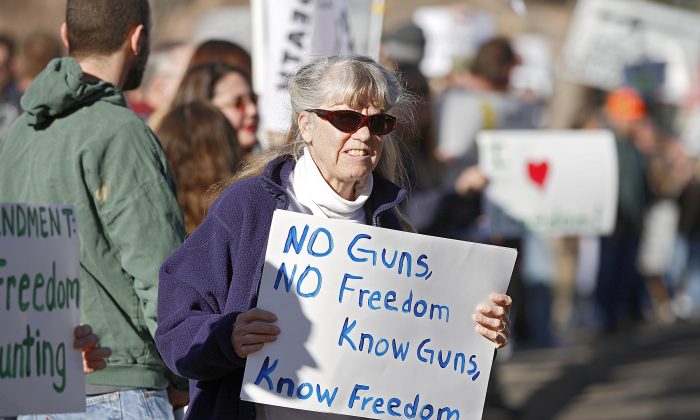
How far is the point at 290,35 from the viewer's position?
6633mm

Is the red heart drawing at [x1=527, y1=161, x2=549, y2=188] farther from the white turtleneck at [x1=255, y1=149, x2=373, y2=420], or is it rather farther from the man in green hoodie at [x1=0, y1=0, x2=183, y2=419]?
the white turtleneck at [x1=255, y1=149, x2=373, y2=420]

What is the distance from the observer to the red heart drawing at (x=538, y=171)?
383 inches

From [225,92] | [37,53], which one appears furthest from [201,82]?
[37,53]

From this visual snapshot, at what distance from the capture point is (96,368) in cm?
412

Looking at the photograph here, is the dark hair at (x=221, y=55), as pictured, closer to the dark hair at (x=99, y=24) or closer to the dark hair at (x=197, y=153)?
the dark hair at (x=197, y=153)

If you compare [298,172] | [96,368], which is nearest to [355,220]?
[298,172]

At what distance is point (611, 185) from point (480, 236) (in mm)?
984

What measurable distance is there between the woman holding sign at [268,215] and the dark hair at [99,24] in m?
0.71

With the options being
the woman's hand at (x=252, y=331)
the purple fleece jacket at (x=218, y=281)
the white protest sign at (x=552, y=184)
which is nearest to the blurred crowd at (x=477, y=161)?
the white protest sign at (x=552, y=184)

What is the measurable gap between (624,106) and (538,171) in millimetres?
4895

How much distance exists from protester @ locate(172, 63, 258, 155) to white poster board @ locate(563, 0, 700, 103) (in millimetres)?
8924

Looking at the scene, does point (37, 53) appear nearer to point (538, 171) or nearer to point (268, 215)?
point (538, 171)

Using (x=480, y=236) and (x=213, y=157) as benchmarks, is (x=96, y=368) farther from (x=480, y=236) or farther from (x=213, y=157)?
(x=480, y=236)

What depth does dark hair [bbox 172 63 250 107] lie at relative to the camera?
571 centimetres
